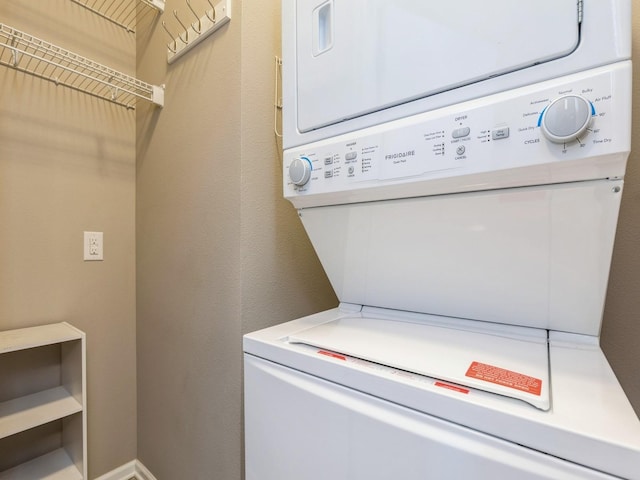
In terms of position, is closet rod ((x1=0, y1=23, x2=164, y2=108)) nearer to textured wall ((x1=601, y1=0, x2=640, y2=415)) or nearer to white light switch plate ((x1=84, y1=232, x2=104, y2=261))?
white light switch plate ((x1=84, y1=232, x2=104, y2=261))

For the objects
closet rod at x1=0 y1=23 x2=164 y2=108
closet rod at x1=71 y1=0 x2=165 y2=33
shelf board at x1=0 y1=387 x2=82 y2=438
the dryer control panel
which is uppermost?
closet rod at x1=71 y1=0 x2=165 y2=33

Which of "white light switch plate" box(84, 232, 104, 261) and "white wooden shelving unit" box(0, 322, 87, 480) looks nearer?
"white wooden shelving unit" box(0, 322, 87, 480)

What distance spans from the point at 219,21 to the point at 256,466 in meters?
1.46

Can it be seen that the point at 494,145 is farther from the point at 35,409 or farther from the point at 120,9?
the point at 120,9

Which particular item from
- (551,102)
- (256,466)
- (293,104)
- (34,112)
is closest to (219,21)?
(293,104)

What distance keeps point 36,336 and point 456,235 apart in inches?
63.9

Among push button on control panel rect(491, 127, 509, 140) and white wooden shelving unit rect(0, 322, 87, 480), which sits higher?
push button on control panel rect(491, 127, 509, 140)

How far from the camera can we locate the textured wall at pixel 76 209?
4.24 ft

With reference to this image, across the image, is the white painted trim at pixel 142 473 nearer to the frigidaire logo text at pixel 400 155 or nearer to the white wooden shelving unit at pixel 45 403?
the white wooden shelving unit at pixel 45 403

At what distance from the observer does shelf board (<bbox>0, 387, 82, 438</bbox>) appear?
1.13 meters

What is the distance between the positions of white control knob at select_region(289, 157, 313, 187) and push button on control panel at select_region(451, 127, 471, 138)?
1.20 ft

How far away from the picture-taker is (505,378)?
0.47m

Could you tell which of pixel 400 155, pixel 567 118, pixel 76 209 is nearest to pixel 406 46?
pixel 400 155

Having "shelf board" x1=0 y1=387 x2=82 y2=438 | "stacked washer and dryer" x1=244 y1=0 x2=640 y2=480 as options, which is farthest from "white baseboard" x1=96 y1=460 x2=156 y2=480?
"stacked washer and dryer" x1=244 y1=0 x2=640 y2=480
